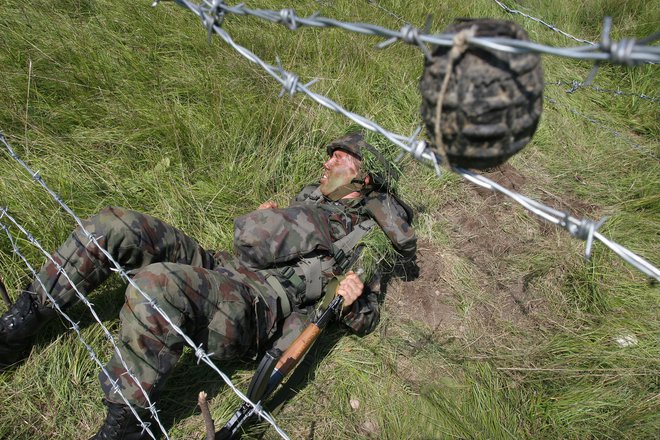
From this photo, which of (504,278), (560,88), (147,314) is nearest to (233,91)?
(147,314)

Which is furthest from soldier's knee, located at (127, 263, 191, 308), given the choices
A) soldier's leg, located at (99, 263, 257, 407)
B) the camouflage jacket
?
the camouflage jacket

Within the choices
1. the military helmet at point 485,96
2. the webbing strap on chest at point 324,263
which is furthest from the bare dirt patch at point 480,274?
the military helmet at point 485,96

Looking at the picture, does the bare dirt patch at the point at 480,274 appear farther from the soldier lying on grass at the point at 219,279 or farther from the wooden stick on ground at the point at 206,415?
the wooden stick on ground at the point at 206,415

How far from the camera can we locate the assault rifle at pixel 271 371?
85.9 inches

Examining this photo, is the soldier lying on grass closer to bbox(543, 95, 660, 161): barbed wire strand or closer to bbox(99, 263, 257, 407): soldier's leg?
bbox(99, 263, 257, 407): soldier's leg

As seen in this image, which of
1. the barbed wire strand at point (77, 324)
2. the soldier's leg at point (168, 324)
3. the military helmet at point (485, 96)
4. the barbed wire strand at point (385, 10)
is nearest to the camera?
the military helmet at point (485, 96)

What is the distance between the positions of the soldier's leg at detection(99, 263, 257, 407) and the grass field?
374 millimetres

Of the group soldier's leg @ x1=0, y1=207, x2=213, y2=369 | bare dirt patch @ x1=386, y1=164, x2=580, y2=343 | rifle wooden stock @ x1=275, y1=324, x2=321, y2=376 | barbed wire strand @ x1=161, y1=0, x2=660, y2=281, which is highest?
barbed wire strand @ x1=161, y1=0, x2=660, y2=281

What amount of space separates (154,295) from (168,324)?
14 cm

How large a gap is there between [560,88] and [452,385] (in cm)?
348

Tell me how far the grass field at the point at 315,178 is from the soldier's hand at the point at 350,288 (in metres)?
0.42

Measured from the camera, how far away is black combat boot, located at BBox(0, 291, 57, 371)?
235 cm

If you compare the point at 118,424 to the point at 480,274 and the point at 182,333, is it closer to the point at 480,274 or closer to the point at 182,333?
the point at 182,333

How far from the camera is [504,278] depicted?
3287 mm
